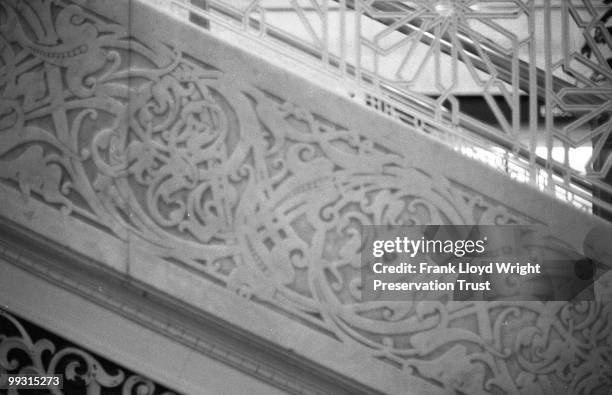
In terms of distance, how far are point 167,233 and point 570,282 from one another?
1204 millimetres

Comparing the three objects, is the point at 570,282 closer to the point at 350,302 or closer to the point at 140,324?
the point at 350,302

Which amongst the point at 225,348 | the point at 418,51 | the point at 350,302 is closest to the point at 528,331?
the point at 350,302

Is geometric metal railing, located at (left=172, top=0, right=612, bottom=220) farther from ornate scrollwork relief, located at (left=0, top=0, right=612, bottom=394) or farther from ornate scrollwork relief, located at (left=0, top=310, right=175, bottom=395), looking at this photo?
ornate scrollwork relief, located at (left=0, top=310, right=175, bottom=395)

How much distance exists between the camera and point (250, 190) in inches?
112

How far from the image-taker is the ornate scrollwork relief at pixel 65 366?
2.77 meters

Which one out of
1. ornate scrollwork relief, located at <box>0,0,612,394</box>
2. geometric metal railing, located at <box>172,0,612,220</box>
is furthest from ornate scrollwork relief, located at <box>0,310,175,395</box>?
geometric metal railing, located at <box>172,0,612,220</box>

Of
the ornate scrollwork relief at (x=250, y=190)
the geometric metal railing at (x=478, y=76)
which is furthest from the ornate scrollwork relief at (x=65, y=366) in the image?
the geometric metal railing at (x=478, y=76)

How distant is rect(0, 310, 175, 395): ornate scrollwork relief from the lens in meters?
2.77

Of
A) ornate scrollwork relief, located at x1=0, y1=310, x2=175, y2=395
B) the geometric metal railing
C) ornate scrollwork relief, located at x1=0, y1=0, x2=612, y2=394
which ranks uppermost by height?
the geometric metal railing

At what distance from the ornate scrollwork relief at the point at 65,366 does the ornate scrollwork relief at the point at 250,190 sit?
1.18 feet

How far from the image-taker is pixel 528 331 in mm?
2836

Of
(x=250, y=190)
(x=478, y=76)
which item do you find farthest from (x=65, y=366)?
(x=478, y=76)

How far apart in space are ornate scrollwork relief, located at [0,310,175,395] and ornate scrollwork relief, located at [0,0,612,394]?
1.18 feet

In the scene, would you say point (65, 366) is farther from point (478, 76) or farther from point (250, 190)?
point (478, 76)
